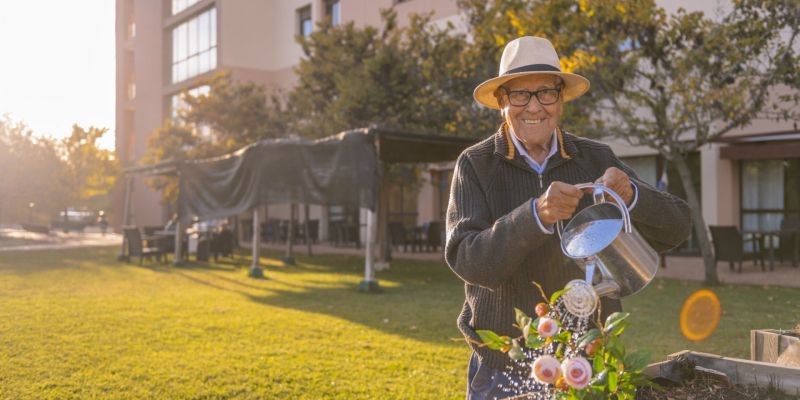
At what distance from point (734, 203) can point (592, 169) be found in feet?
53.3

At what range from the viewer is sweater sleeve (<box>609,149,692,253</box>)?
1.77 meters

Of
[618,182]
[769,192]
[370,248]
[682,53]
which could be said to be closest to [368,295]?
[370,248]

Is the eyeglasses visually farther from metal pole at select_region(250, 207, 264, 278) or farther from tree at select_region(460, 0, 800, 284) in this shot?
metal pole at select_region(250, 207, 264, 278)

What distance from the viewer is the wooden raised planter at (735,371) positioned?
183 centimetres

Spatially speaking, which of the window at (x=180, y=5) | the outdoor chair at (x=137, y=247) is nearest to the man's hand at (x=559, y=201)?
the outdoor chair at (x=137, y=247)

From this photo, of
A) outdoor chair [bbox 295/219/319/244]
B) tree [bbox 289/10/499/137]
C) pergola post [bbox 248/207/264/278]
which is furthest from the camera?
outdoor chair [bbox 295/219/319/244]

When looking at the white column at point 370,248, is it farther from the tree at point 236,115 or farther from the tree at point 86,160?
the tree at point 86,160

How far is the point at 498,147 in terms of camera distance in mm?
2055

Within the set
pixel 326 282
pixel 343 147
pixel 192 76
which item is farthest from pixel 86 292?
pixel 192 76

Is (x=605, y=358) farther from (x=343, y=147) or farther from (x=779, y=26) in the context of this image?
(x=779, y=26)

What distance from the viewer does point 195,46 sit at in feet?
106

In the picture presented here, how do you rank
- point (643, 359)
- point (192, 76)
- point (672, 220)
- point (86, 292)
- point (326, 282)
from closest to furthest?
point (643, 359) < point (672, 220) < point (86, 292) < point (326, 282) < point (192, 76)

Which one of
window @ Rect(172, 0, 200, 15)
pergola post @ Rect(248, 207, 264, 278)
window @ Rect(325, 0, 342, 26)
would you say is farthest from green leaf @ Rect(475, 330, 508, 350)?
window @ Rect(172, 0, 200, 15)

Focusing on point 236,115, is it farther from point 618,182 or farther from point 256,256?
point 618,182
